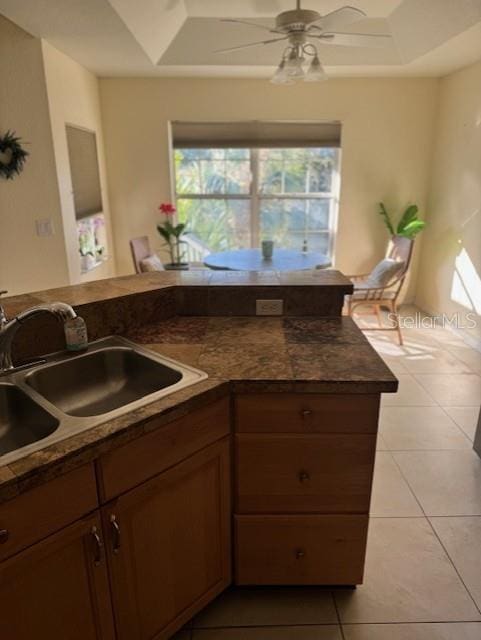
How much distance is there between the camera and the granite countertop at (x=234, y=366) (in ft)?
Result: 3.05

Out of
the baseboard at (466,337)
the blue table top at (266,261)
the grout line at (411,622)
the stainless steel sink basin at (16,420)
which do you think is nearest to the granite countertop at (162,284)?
the stainless steel sink basin at (16,420)

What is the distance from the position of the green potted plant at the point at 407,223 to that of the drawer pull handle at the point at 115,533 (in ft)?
13.9

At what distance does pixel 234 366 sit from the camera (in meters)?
1.36

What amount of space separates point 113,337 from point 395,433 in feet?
5.90

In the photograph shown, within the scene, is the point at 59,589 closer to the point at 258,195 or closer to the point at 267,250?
the point at 267,250

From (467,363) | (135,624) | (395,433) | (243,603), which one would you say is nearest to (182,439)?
(135,624)

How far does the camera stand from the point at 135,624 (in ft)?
4.02

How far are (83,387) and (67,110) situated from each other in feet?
9.92

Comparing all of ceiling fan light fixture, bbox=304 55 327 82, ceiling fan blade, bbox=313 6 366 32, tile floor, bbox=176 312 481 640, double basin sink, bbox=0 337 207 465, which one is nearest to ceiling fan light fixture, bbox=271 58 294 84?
ceiling fan light fixture, bbox=304 55 327 82

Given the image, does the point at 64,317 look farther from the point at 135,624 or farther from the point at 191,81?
the point at 191,81

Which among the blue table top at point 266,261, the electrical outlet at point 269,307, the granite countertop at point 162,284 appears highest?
the granite countertop at point 162,284

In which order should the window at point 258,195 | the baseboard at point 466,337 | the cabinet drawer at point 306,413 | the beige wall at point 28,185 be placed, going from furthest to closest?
1. the window at point 258,195
2. the baseboard at point 466,337
3. the beige wall at point 28,185
4. the cabinet drawer at point 306,413

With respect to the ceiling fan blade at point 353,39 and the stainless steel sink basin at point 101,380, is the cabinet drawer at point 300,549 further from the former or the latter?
the ceiling fan blade at point 353,39

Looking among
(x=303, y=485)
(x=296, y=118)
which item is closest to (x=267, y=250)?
(x=296, y=118)
